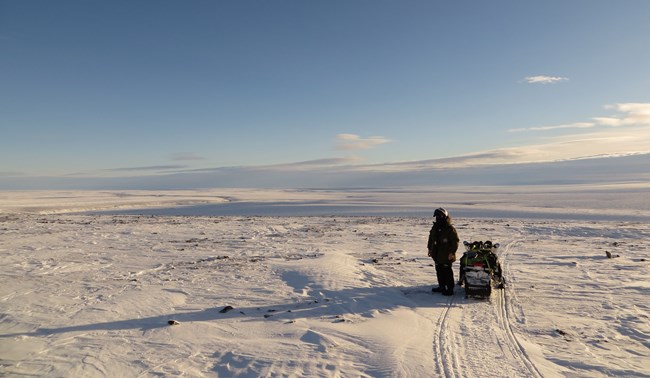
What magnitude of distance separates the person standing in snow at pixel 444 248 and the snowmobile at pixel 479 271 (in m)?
0.30

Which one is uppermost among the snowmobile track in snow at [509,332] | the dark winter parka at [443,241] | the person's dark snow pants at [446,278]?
the dark winter parka at [443,241]

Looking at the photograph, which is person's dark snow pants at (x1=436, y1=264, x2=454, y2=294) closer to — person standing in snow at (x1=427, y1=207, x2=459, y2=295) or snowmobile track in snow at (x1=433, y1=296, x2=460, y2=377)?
person standing in snow at (x1=427, y1=207, x2=459, y2=295)

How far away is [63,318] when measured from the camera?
685 cm

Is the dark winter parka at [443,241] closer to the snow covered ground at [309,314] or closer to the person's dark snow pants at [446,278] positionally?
the person's dark snow pants at [446,278]

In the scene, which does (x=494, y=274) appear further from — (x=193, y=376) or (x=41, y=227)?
(x=41, y=227)

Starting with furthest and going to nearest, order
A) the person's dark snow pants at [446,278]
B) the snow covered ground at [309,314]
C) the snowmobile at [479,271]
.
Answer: the person's dark snow pants at [446,278], the snowmobile at [479,271], the snow covered ground at [309,314]

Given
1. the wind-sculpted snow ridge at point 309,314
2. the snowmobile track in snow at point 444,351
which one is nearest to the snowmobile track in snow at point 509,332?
the wind-sculpted snow ridge at point 309,314

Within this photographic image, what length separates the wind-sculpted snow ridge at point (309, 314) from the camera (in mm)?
5297

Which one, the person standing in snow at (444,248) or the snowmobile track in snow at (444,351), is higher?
the person standing in snow at (444,248)

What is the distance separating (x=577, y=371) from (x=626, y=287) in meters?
5.41

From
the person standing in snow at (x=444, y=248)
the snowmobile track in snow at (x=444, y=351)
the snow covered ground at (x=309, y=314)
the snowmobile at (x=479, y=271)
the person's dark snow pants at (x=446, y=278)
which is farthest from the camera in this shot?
the person's dark snow pants at (x=446, y=278)

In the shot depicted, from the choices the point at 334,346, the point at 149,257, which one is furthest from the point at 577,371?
the point at 149,257

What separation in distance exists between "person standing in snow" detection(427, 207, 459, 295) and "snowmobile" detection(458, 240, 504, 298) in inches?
11.9

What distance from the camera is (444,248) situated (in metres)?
8.52
